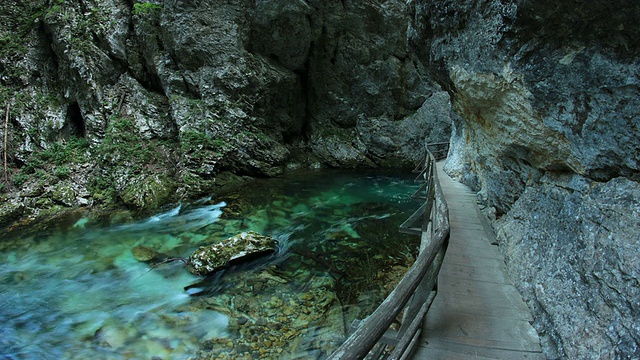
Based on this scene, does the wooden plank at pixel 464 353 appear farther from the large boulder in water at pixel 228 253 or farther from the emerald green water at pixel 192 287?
the large boulder in water at pixel 228 253

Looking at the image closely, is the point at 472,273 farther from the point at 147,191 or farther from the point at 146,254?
the point at 147,191

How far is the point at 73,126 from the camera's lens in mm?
15828

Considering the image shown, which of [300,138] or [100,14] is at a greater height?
[100,14]

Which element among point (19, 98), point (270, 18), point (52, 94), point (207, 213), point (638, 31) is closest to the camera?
point (638, 31)

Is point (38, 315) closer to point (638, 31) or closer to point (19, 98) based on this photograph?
point (638, 31)

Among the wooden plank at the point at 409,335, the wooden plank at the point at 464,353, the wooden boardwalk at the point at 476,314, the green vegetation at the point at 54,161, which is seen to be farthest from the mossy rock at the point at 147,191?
the wooden plank at the point at 464,353

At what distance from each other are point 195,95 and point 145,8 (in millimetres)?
5482


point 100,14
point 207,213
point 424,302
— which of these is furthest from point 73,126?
point 424,302

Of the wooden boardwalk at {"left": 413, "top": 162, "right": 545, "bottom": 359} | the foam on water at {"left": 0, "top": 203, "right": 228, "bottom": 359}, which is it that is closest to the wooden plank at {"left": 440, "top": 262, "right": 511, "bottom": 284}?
the wooden boardwalk at {"left": 413, "top": 162, "right": 545, "bottom": 359}

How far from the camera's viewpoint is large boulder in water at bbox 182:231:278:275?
23.4 ft

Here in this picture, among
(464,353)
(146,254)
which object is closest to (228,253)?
(146,254)

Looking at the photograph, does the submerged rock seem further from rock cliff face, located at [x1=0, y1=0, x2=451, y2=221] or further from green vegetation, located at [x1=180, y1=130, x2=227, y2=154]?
green vegetation, located at [x1=180, y1=130, x2=227, y2=154]

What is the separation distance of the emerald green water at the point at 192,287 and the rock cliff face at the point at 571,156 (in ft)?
10.3

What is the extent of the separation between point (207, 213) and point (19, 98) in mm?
11645
